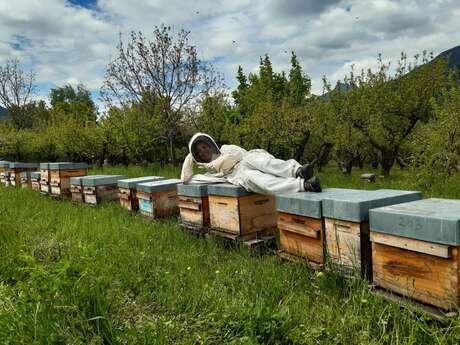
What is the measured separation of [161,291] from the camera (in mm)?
2949

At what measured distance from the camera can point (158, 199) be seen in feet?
18.4

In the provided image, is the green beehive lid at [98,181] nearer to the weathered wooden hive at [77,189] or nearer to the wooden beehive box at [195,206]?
the weathered wooden hive at [77,189]

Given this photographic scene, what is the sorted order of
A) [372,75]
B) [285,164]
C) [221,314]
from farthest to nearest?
1. [372,75]
2. [285,164]
3. [221,314]

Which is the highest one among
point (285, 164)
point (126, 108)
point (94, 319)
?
point (126, 108)

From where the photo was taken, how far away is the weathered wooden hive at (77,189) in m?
7.62

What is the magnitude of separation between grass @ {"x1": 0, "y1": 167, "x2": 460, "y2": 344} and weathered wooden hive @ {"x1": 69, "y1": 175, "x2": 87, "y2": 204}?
3.65 metres

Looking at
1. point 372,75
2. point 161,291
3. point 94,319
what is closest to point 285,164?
point 161,291

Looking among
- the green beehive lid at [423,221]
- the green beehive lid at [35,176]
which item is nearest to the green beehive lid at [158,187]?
the green beehive lid at [423,221]

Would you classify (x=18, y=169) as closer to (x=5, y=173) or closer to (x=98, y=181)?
(x=5, y=173)

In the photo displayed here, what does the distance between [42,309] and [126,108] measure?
42.4 feet

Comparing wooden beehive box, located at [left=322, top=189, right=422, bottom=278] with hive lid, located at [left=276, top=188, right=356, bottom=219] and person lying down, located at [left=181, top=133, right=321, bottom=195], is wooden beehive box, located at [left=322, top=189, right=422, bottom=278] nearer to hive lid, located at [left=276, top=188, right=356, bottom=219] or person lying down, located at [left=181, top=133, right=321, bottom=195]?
hive lid, located at [left=276, top=188, right=356, bottom=219]

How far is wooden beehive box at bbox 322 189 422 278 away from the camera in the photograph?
2652 millimetres

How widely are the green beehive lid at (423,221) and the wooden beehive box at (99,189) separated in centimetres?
570

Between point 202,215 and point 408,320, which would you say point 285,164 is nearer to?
point 202,215
